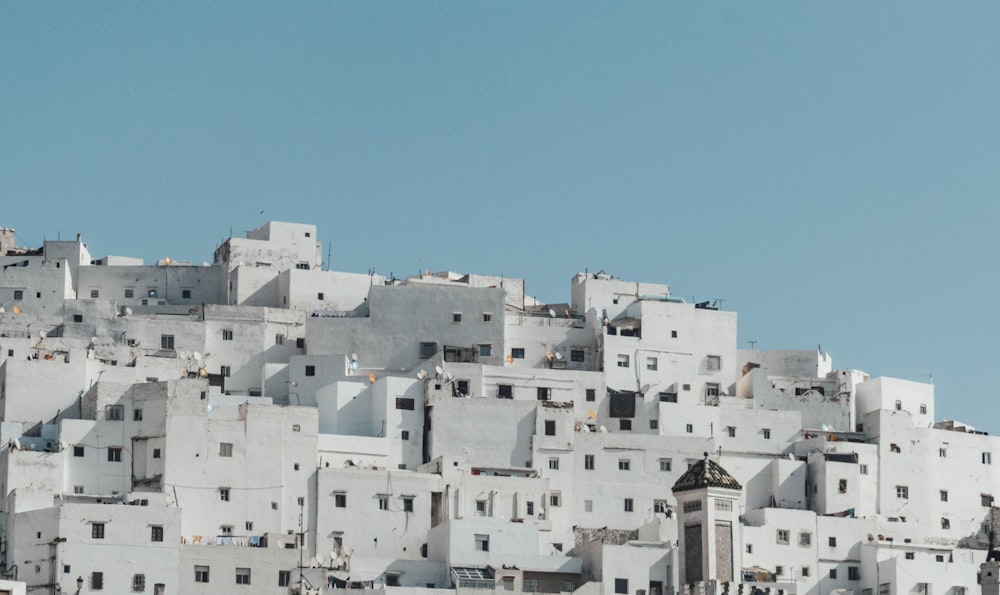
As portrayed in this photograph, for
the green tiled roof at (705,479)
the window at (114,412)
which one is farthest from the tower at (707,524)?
the window at (114,412)

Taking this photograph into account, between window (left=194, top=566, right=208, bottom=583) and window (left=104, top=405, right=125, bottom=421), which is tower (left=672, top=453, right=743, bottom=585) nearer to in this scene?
window (left=194, top=566, right=208, bottom=583)

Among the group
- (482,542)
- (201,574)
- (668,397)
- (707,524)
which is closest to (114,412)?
(201,574)

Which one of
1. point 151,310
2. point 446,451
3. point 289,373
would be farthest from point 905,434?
point 151,310

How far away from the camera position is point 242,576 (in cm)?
6475

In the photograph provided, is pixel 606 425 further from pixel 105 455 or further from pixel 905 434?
pixel 105 455

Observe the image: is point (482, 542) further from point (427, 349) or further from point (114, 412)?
point (114, 412)

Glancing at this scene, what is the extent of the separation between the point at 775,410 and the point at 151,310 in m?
21.8

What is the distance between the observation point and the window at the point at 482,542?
222 feet

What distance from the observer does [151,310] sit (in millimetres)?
77938

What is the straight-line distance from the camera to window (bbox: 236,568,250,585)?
64688mm

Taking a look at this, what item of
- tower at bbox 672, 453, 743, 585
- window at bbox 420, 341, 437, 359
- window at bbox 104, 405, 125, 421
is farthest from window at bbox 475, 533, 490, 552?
window at bbox 104, 405, 125, 421

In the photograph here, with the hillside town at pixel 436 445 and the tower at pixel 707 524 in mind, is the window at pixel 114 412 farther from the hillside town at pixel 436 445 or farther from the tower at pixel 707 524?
the tower at pixel 707 524

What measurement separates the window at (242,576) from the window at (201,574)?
35.8 inches

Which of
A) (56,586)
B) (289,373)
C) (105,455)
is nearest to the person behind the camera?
(56,586)
